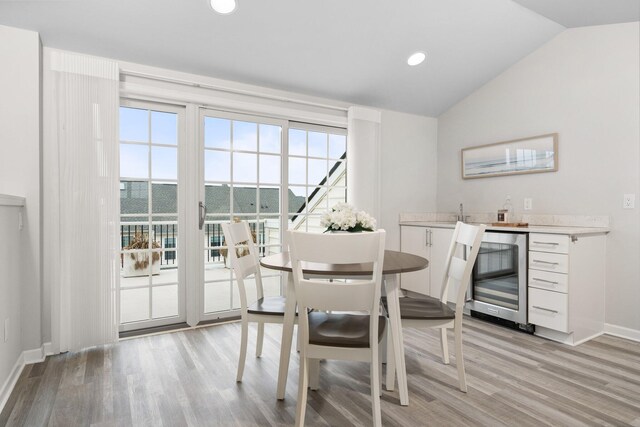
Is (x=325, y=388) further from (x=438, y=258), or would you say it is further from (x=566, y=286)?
(x=438, y=258)

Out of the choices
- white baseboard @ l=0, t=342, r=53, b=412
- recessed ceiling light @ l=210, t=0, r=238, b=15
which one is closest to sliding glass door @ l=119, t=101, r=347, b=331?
white baseboard @ l=0, t=342, r=53, b=412

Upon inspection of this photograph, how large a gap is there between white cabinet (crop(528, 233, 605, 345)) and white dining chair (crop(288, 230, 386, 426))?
1.97 metres

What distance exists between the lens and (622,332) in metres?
3.01

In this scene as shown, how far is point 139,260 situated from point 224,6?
2128 millimetres

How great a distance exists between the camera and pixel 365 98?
3930mm

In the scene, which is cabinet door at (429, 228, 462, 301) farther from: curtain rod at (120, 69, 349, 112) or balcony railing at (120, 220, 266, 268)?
balcony railing at (120, 220, 266, 268)

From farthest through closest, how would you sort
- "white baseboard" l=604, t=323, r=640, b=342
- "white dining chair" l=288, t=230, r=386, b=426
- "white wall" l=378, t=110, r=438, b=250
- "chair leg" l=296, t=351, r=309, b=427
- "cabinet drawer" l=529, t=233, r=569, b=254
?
1. "white wall" l=378, t=110, r=438, b=250
2. "white baseboard" l=604, t=323, r=640, b=342
3. "cabinet drawer" l=529, t=233, r=569, b=254
4. "chair leg" l=296, t=351, r=309, b=427
5. "white dining chair" l=288, t=230, r=386, b=426

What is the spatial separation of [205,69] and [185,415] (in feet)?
8.49

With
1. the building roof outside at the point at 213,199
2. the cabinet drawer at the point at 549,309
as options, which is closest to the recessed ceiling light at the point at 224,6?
the building roof outside at the point at 213,199

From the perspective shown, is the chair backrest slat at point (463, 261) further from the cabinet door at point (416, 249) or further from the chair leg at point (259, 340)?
the cabinet door at point (416, 249)

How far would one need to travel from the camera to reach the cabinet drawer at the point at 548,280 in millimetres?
2805

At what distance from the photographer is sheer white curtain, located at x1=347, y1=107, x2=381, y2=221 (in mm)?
3914

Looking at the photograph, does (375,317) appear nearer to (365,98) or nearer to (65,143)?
(65,143)

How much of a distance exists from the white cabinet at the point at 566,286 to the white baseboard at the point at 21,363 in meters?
3.60
